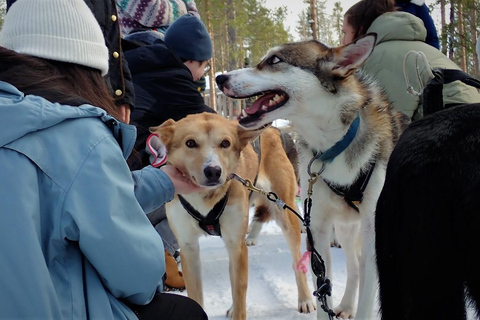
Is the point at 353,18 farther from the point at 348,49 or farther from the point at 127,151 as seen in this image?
the point at 127,151

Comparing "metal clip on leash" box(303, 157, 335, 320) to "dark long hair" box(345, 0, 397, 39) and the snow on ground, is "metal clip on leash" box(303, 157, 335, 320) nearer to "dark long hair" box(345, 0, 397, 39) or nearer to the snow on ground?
the snow on ground

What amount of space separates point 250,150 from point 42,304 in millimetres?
2547

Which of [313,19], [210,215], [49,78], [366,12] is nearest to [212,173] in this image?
[210,215]

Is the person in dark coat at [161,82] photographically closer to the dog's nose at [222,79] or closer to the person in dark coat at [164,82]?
the person in dark coat at [164,82]

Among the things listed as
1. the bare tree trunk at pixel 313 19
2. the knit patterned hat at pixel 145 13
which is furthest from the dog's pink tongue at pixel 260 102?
the bare tree trunk at pixel 313 19

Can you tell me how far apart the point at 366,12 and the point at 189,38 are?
57.2 inches

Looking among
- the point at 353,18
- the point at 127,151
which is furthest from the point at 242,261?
the point at 353,18

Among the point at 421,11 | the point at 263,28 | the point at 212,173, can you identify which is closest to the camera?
the point at 212,173

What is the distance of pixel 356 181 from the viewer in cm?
241

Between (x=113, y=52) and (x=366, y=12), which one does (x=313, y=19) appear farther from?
(x=113, y=52)

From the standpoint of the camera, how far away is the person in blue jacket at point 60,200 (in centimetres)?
105

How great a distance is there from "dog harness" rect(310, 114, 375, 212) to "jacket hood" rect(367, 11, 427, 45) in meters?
1.33

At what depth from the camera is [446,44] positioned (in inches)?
624

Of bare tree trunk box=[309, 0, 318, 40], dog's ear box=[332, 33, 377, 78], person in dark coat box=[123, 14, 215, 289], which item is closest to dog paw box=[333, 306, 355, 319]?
person in dark coat box=[123, 14, 215, 289]
